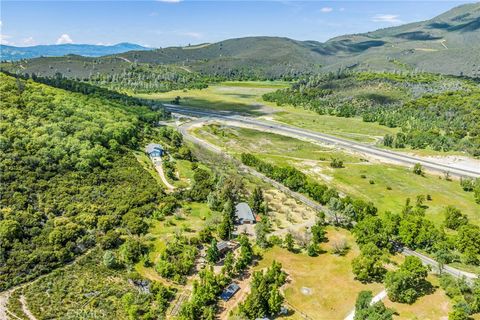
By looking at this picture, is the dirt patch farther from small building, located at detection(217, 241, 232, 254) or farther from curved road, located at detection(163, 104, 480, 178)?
curved road, located at detection(163, 104, 480, 178)

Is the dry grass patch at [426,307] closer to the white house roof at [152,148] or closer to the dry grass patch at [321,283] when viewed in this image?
the dry grass patch at [321,283]

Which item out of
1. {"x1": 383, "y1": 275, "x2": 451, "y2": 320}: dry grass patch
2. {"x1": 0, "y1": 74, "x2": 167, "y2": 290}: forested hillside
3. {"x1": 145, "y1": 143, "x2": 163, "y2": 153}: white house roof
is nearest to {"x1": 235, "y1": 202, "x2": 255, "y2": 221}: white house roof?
{"x1": 0, "y1": 74, "x2": 167, "y2": 290}: forested hillside

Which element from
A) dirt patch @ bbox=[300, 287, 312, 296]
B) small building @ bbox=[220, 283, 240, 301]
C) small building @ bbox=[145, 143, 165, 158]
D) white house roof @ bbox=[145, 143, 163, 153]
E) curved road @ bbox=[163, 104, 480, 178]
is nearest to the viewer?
small building @ bbox=[220, 283, 240, 301]

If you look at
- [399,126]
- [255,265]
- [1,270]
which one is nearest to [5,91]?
[1,270]

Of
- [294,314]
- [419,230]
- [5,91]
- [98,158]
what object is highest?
[5,91]

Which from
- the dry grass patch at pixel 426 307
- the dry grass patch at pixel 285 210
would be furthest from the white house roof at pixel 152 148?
the dry grass patch at pixel 426 307

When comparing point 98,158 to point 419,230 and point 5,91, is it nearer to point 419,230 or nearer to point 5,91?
point 5,91
